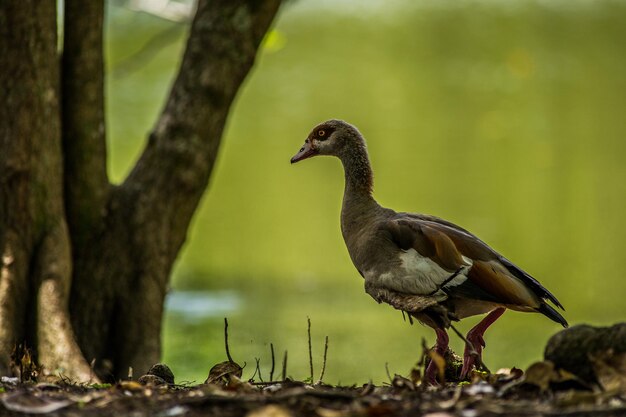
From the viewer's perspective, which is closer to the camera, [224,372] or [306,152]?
[224,372]

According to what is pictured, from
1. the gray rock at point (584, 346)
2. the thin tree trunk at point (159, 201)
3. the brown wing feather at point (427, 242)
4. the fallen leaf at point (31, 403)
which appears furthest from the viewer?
the thin tree trunk at point (159, 201)

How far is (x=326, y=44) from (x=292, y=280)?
730cm

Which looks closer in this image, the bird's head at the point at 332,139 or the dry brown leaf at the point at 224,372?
the dry brown leaf at the point at 224,372

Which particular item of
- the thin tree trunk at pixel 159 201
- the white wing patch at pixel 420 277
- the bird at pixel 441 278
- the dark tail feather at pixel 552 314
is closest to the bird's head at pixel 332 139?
the bird at pixel 441 278

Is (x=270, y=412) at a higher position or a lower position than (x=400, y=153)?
lower

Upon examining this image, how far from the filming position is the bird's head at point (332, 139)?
18.6ft

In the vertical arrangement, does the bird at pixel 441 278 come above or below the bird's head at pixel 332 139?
below

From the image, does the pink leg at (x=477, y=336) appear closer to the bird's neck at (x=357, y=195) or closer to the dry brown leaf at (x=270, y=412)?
the bird's neck at (x=357, y=195)

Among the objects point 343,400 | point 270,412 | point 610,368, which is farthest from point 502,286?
point 270,412

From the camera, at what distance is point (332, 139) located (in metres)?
5.70

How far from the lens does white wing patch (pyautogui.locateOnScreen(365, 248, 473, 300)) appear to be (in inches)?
185

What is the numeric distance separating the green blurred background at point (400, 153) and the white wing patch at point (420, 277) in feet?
22.6

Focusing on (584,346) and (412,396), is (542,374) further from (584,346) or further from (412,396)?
(412,396)

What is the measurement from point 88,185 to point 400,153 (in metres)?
12.6
